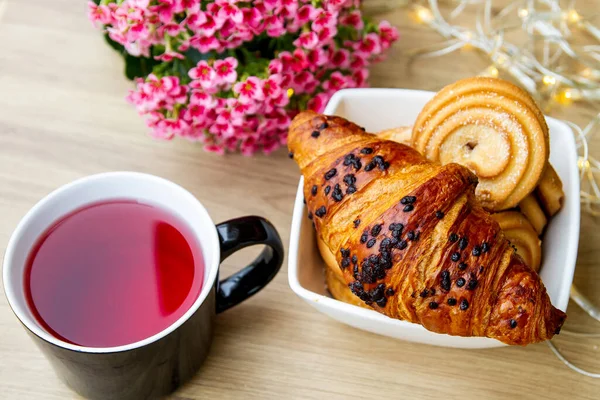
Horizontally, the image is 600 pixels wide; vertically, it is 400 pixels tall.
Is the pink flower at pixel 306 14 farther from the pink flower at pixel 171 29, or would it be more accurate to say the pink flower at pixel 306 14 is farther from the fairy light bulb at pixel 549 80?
the fairy light bulb at pixel 549 80

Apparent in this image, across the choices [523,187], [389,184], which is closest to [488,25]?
[523,187]

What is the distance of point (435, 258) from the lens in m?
0.77

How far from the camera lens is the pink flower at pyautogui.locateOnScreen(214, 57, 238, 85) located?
3.46ft

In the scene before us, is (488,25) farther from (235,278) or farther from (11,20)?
(11,20)

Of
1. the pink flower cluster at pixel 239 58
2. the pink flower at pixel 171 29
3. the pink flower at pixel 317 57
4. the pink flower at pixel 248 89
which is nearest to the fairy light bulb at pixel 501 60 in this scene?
the pink flower cluster at pixel 239 58

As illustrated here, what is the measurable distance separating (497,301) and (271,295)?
0.36 meters

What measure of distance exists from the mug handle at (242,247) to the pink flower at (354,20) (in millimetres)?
415

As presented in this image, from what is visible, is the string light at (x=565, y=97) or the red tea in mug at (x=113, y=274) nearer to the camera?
the red tea in mug at (x=113, y=274)

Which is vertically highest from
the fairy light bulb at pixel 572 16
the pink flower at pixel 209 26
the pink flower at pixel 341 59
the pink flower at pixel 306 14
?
the pink flower at pixel 306 14

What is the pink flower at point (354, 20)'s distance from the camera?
3.76 ft

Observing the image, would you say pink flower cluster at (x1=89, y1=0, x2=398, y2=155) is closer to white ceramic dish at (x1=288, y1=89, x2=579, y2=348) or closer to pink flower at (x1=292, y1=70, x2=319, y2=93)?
pink flower at (x1=292, y1=70, x2=319, y2=93)

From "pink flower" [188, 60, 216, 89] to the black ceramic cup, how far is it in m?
0.20

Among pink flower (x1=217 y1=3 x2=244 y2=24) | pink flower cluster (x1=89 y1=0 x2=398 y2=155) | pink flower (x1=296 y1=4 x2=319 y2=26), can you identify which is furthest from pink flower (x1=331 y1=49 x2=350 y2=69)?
pink flower (x1=217 y1=3 x2=244 y2=24)

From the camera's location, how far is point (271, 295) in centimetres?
103
